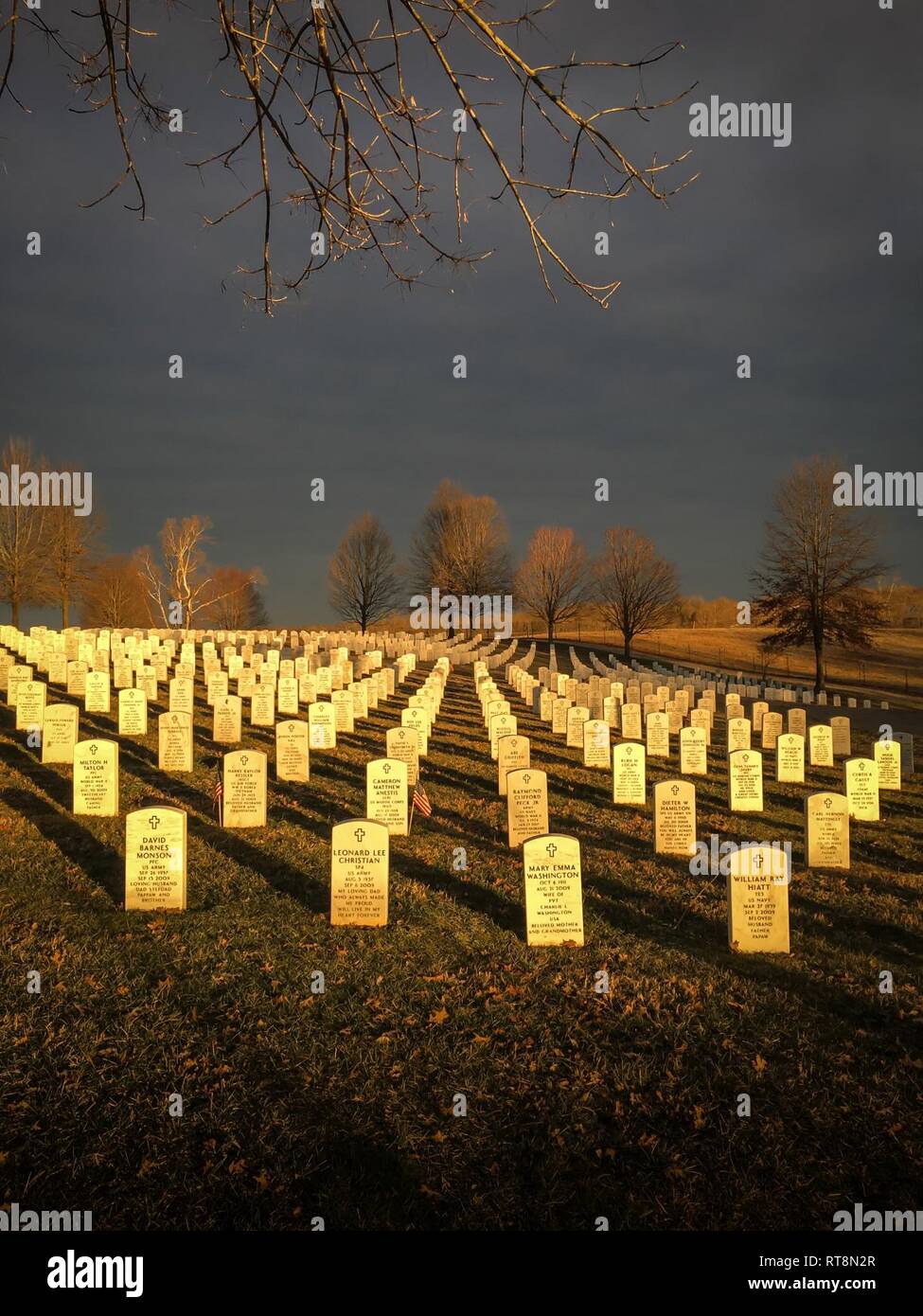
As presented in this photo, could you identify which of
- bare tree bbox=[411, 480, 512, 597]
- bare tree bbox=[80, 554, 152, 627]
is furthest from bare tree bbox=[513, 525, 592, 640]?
bare tree bbox=[80, 554, 152, 627]

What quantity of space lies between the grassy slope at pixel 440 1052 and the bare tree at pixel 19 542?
3314 cm

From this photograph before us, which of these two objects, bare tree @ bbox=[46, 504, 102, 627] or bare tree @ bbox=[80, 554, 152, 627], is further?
bare tree @ bbox=[80, 554, 152, 627]

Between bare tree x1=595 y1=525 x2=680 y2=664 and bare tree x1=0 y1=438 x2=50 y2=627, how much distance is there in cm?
3202

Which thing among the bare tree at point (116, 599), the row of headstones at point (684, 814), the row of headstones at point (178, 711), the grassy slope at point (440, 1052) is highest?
the bare tree at point (116, 599)

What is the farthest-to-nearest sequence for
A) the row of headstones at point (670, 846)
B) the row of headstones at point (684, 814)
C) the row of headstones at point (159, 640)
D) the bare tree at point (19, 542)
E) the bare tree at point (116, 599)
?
the bare tree at point (116, 599) < the bare tree at point (19, 542) < the row of headstones at point (159, 640) < the row of headstones at point (684, 814) < the row of headstones at point (670, 846)

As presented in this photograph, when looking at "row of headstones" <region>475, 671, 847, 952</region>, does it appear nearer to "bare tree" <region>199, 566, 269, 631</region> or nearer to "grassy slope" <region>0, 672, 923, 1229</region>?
"grassy slope" <region>0, 672, 923, 1229</region>

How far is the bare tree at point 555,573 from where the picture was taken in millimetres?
53531

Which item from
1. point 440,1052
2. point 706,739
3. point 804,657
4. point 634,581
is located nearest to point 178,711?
point 706,739

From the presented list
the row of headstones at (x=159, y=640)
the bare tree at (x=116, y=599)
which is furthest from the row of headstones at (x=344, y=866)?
the bare tree at (x=116, y=599)

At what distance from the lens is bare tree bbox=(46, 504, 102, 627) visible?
1569 inches

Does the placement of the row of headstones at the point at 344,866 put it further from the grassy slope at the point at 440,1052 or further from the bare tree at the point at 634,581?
the bare tree at the point at 634,581

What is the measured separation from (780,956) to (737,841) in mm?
3610

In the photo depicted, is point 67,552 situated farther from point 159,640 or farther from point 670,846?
point 670,846

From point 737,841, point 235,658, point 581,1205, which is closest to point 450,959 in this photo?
point 581,1205
